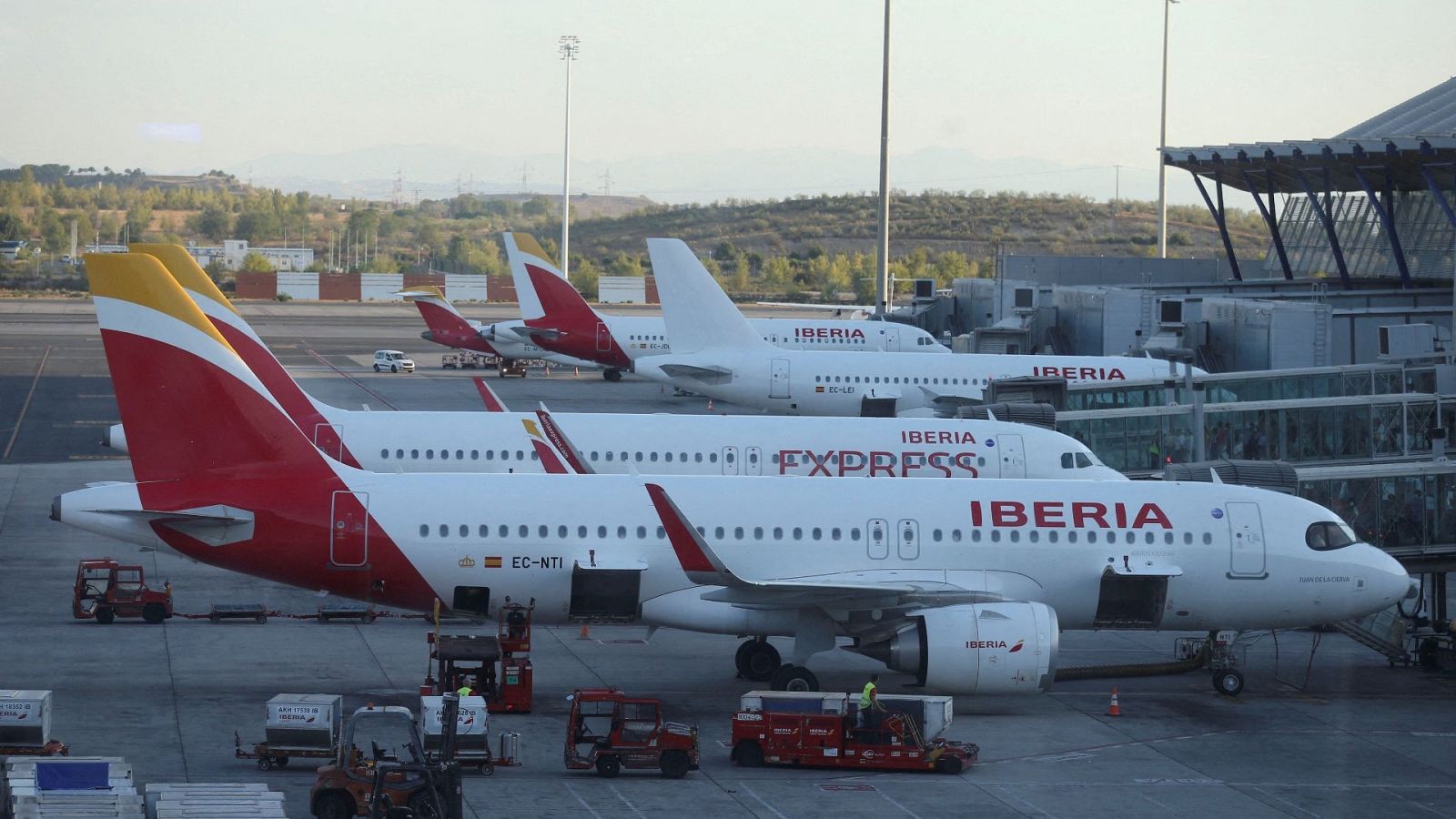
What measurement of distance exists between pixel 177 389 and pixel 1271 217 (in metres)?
72.2

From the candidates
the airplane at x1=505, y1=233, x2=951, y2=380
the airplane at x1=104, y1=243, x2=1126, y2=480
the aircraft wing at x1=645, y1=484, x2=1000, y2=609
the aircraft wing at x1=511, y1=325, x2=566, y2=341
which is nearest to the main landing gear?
the aircraft wing at x1=645, y1=484, x2=1000, y2=609

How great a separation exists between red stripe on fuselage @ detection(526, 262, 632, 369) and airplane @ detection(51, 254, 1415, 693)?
154ft

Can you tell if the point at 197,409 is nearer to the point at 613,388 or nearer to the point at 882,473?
the point at 882,473

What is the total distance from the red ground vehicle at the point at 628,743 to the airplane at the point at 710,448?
14.5 metres

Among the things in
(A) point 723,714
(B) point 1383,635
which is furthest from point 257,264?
(A) point 723,714

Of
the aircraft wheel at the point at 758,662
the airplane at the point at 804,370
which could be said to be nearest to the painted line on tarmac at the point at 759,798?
the aircraft wheel at the point at 758,662

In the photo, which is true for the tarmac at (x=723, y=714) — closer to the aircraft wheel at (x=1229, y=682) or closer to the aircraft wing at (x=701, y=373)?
the aircraft wheel at (x=1229, y=682)

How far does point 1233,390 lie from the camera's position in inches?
1801

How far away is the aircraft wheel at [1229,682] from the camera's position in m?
28.9

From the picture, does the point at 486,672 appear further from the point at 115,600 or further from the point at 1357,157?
the point at 1357,157

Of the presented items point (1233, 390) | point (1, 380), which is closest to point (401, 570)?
point (1233, 390)

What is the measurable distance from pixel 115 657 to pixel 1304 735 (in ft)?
68.8

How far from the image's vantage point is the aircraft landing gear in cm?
2889

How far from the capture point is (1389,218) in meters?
75.9
